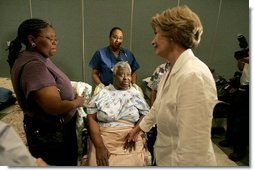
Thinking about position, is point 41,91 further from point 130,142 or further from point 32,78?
point 130,142

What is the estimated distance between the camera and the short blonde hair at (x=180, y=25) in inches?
25.3

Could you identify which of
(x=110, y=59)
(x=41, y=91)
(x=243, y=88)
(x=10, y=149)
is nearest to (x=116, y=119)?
(x=110, y=59)

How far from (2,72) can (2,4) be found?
253 millimetres

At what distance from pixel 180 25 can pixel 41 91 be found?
18.8 inches

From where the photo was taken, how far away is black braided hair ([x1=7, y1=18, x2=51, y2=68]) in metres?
0.81

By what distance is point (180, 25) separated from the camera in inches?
25.3

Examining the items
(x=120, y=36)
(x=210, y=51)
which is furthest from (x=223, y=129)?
(x=120, y=36)

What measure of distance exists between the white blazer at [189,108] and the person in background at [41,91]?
366 mm

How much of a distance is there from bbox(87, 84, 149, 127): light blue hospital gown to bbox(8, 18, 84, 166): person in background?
27 cm

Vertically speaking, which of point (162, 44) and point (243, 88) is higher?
point (162, 44)

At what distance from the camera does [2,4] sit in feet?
2.76

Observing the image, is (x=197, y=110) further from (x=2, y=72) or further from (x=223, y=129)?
(x=2, y=72)

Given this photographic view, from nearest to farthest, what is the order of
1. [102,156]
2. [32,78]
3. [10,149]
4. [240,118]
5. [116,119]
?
1. [10,149]
2. [32,78]
3. [240,118]
4. [102,156]
5. [116,119]

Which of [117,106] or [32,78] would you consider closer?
[32,78]
